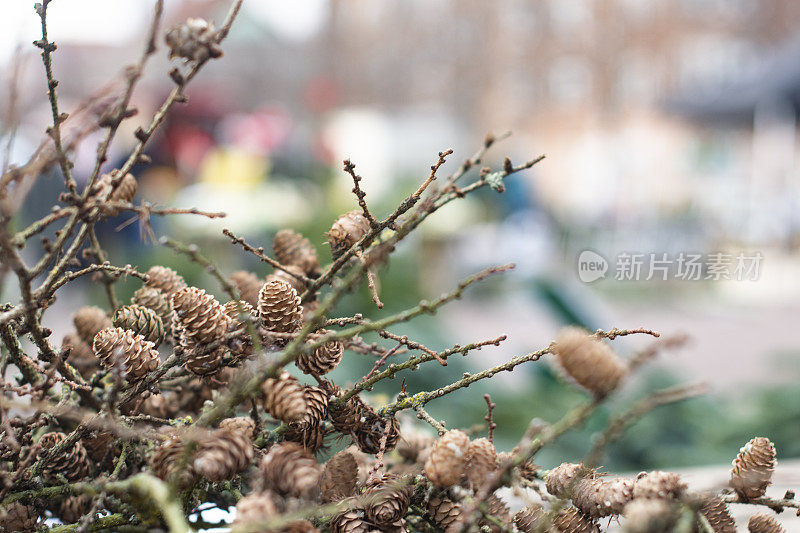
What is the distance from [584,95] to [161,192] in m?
8.18

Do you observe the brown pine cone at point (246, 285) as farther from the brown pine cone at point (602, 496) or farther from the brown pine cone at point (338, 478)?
the brown pine cone at point (602, 496)

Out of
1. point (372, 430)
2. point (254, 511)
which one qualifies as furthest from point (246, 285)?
point (254, 511)

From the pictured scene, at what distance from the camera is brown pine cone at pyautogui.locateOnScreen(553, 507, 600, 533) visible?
488 mm

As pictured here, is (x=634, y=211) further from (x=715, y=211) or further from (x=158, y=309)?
(x=158, y=309)

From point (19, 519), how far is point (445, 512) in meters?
0.28

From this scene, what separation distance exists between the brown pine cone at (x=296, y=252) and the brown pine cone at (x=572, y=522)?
28 cm

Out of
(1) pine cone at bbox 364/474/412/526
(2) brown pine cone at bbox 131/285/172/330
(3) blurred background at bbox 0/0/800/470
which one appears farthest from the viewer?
(3) blurred background at bbox 0/0/800/470

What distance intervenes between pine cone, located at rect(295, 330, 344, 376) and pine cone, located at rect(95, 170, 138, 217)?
0.50 feet

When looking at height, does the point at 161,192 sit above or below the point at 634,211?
below

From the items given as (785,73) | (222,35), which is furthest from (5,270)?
(785,73)

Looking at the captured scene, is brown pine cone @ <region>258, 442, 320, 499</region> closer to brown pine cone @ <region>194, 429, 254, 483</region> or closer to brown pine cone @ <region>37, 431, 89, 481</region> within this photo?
brown pine cone @ <region>194, 429, 254, 483</region>

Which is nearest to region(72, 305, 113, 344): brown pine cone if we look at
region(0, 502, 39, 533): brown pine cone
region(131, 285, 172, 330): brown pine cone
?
region(131, 285, 172, 330): brown pine cone

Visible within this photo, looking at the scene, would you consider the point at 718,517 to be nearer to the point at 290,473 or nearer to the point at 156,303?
the point at 290,473

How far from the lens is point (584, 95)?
11.9 m
